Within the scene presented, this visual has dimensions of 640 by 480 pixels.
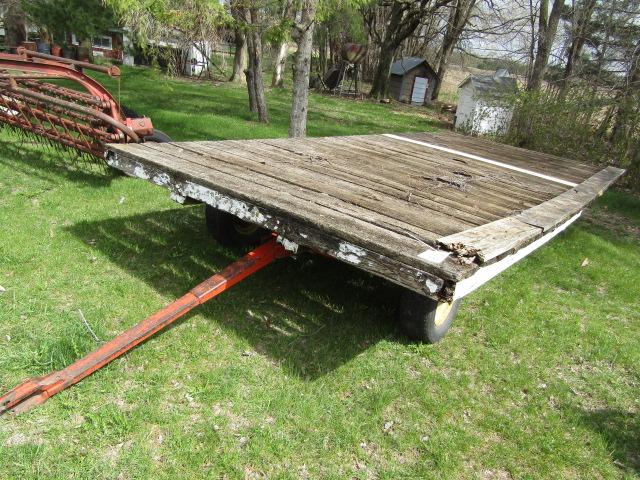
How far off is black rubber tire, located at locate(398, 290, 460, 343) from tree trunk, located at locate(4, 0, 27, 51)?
60.1ft

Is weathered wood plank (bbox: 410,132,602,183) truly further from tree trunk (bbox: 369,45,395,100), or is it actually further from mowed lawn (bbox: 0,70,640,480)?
tree trunk (bbox: 369,45,395,100)

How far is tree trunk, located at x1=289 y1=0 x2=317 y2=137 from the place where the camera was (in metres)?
6.91

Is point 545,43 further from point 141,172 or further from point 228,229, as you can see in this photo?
point 141,172

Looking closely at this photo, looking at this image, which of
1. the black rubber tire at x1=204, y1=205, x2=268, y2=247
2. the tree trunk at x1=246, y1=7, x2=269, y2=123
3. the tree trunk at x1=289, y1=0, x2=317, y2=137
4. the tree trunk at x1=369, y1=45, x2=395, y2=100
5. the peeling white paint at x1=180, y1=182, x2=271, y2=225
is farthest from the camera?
the tree trunk at x1=369, y1=45, x2=395, y2=100

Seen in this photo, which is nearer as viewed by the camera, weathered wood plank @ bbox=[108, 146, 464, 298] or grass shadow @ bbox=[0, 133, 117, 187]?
weathered wood plank @ bbox=[108, 146, 464, 298]

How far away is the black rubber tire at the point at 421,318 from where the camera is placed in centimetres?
320

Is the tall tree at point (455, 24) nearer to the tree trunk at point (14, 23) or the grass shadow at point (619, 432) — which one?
the tree trunk at point (14, 23)

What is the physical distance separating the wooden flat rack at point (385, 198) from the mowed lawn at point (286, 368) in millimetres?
859

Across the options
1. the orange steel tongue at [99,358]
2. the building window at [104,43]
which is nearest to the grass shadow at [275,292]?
the orange steel tongue at [99,358]

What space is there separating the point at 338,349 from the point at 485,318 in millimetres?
1459

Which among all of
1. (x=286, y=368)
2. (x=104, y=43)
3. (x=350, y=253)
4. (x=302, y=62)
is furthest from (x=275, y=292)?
(x=104, y=43)

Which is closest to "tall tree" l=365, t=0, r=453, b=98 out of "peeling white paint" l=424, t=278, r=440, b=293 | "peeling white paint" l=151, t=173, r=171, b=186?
"peeling white paint" l=151, t=173, r=171, b=186

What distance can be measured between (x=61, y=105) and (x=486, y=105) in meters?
10.8

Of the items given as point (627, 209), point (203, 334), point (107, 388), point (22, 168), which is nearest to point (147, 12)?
point (22, 168)
